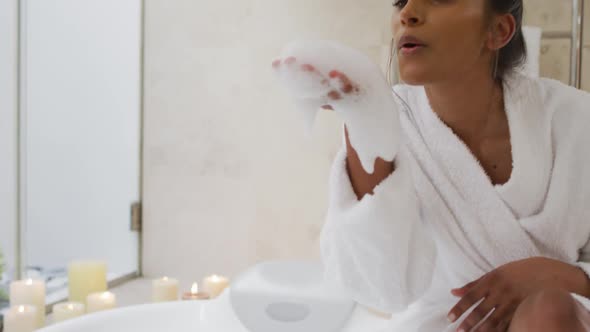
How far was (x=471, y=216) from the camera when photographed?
0.89 metres

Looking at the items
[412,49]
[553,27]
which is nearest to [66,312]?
[412,49]

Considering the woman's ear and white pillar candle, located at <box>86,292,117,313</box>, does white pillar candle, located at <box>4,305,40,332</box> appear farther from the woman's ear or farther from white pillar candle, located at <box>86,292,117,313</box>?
the woman's ear

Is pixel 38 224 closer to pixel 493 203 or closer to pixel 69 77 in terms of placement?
pixel 69 77

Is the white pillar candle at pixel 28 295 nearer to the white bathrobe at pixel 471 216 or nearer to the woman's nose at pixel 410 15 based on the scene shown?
the white bathrobe at pixel 471 216

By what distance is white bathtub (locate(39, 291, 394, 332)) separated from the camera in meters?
1.24

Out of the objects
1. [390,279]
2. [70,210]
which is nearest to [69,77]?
[70,210]

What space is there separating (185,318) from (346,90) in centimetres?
89

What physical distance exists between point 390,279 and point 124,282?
1.28m

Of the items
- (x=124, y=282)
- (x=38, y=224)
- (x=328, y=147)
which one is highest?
(x=328, y=147)

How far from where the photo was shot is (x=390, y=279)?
2.73 feet

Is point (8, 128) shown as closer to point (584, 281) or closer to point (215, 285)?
point (215, 285)

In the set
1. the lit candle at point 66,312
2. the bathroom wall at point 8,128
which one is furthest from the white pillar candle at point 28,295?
the bathroom wall at point 8,128

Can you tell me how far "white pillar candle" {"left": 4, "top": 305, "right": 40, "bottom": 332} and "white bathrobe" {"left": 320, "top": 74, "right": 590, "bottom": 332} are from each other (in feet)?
2.52

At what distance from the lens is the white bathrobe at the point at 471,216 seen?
833 mm
